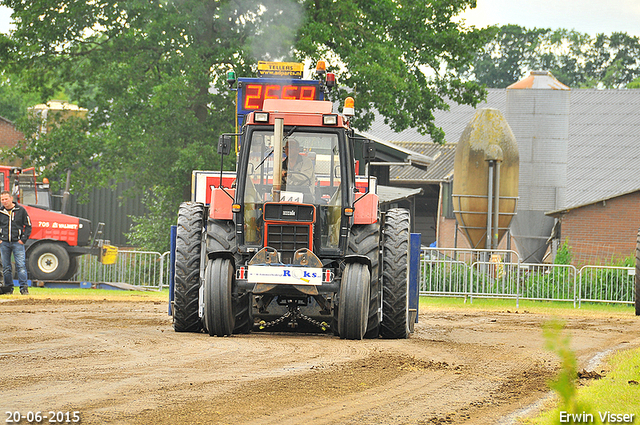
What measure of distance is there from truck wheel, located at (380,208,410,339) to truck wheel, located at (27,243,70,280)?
15636mm

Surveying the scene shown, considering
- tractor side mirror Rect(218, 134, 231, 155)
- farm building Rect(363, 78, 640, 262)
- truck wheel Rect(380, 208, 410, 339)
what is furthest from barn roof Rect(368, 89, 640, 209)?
tractor side mirror Rect(218, 134, 231, 155)

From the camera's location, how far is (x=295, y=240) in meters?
9.71

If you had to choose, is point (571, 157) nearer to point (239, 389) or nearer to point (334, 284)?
point (334, 284)

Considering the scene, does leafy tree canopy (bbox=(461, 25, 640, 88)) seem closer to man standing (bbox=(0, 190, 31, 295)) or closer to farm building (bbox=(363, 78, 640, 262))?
farm building (bbox=(363, 78, 640, 262))

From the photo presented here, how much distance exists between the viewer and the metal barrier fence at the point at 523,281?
2120 cm

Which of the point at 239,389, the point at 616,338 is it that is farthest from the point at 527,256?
the point at 239,389

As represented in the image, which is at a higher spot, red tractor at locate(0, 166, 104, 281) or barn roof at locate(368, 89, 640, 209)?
barn roof at locate(368, 89, 640, 209)

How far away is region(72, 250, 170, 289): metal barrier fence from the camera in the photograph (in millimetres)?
24109

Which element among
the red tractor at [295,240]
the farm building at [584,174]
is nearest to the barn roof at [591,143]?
the farm building at [584,174]

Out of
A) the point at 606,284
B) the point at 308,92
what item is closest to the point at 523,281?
the point at 606,284

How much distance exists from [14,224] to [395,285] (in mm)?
10466

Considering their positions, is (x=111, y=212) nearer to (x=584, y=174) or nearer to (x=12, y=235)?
(x=584, y=174)

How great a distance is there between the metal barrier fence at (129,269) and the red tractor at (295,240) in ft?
45.3

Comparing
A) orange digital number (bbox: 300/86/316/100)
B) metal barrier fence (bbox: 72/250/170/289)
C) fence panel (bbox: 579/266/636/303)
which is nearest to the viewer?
orange digital number (bbox: 300/86/316/100)
